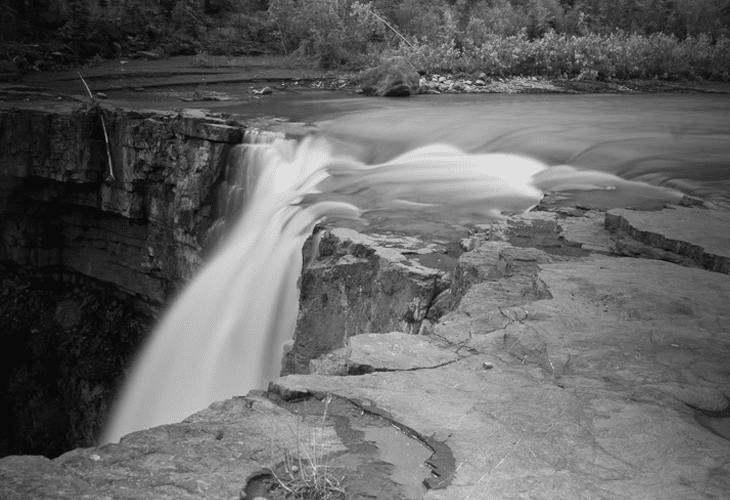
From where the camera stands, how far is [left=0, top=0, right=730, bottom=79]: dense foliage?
17078 mm

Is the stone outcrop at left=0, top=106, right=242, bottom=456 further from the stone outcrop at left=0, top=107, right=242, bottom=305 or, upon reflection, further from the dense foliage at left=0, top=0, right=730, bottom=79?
the dense foliage at left=0, top=0, right=730, bottom=79

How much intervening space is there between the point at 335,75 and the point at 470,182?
9.78 m

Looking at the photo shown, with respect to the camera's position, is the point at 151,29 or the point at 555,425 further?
the point at 151,29

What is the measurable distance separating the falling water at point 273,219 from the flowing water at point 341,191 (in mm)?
17

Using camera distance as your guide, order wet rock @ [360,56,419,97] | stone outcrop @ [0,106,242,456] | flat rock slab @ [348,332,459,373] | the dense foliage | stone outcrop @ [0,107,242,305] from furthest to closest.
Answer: the dense foliage < wet rock @ [360,56,419,97] < stone outcrop @ [0,106,242,456] < stone outcrop @ [0,107,242,305] < flat rock slab @ [348,332,459,373]

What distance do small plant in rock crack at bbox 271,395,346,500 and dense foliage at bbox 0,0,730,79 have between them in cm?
1513

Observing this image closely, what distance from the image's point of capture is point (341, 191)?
8.47 metres

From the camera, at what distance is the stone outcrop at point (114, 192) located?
393 inches

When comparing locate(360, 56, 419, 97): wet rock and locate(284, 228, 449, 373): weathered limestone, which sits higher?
locate(360, 56, 419, 97): wet rock

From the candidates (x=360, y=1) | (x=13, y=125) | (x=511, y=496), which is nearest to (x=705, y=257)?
(x=511, y=496)

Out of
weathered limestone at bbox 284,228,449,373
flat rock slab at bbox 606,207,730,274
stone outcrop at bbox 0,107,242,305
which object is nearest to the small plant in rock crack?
weathered limestone at bbox 284,228,449,373

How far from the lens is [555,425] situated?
121 inches

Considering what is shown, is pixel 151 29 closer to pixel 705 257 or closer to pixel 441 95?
pixel 441 95

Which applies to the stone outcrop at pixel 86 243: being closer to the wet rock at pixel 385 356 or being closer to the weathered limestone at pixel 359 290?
the weathered limestone at pixel 359 290
